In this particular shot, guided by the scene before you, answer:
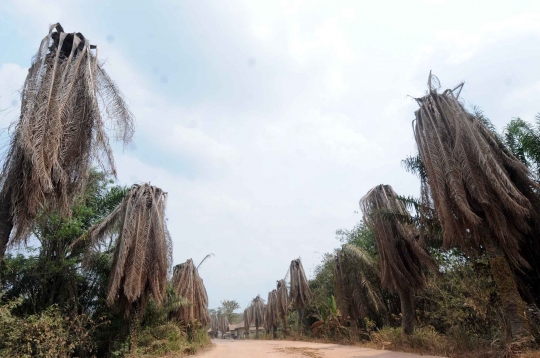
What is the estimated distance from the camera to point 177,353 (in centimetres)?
1525

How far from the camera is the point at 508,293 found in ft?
30.0

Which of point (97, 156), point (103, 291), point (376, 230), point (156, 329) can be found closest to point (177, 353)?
point (156, 329)

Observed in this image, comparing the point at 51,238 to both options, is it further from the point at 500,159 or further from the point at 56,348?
the point at 500,159

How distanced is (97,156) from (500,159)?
10.9 m

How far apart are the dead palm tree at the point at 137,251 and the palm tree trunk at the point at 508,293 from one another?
10566mm

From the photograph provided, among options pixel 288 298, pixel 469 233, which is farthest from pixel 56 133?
pixel 288 298

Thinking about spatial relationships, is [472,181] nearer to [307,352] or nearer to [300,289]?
[307,352]

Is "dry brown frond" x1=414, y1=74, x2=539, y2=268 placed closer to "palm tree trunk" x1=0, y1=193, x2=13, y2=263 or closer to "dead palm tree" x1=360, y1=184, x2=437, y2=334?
"dead palm tree" x1=360, y1=184, x2=437, y2=334

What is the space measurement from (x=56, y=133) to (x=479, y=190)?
999 cm

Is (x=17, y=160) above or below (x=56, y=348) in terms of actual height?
above

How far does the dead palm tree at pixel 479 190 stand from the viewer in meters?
9.34

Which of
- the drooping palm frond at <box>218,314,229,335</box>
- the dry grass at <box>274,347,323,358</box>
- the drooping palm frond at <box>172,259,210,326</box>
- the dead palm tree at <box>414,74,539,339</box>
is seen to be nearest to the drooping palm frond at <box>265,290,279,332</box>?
the drooping palm frond at <box>172,259,210,326</box>

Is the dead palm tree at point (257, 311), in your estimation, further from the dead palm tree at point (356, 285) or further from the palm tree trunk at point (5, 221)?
the palm tree trunk at point (5, 221)

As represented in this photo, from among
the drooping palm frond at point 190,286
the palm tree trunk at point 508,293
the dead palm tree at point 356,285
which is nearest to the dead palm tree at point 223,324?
the drooping palm frond at point 190,286
